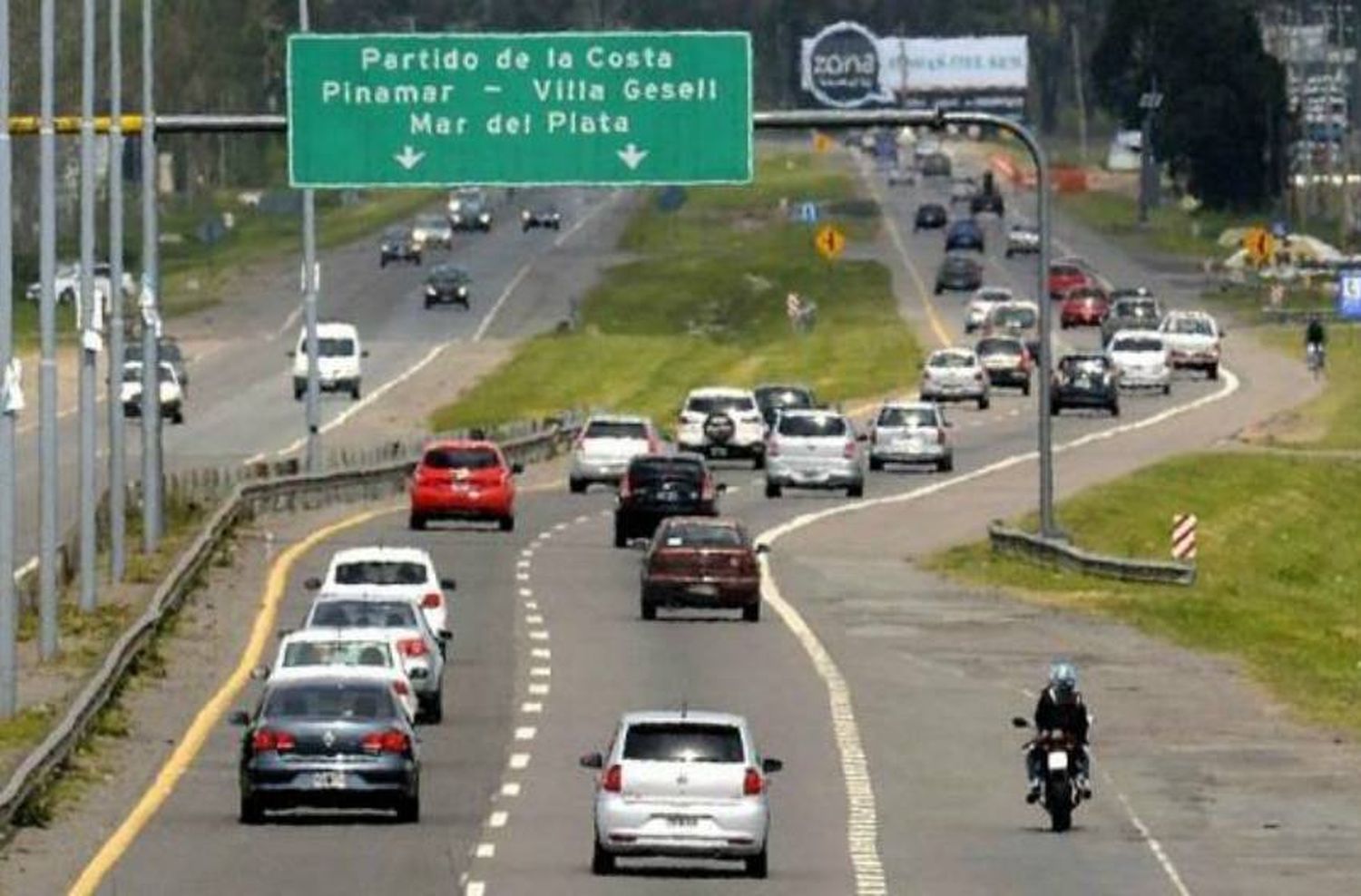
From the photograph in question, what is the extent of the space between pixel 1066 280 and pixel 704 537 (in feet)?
294

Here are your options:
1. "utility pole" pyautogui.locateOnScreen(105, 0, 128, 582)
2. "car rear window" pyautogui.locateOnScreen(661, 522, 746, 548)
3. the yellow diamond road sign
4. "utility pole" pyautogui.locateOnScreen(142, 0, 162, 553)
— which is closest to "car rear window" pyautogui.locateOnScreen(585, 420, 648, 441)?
"utility pole" pyautogui.locateOnScreen(142, 0, 162, 553)

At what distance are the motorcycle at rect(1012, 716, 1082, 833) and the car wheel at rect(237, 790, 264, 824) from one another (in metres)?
6.31

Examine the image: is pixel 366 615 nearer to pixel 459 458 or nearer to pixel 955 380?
pixel 459 458

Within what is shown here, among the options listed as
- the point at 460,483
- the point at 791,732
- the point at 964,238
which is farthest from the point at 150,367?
the point at 964,238

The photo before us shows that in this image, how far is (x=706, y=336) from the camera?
463 ft

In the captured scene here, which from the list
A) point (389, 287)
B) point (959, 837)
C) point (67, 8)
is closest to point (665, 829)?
point (959, 837)

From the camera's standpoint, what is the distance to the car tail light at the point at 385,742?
37406mm

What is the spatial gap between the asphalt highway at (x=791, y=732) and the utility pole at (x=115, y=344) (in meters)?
2.56

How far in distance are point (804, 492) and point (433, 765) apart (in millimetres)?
41051

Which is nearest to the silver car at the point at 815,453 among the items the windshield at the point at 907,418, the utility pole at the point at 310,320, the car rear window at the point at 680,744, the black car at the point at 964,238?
the windshield at the point at 907,418

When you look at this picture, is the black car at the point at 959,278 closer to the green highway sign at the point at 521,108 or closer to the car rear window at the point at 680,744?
the green highway sign at the point at 521,108

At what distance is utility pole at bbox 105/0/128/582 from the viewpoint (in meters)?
63.4

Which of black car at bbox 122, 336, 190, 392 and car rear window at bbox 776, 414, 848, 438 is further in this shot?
black car at bbox 122, 336, 190, 392

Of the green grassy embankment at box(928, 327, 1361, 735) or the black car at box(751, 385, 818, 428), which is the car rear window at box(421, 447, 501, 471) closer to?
the green grassy embankment at box(928, 327, 1361, 735)
